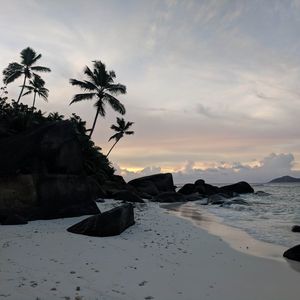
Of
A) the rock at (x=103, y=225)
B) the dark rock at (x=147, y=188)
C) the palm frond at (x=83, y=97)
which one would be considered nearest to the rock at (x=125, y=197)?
the palm frond at (x=83, y=97)

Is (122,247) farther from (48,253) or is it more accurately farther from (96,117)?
(96,117)

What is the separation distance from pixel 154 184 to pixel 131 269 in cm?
4771

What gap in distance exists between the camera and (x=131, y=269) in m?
8.39

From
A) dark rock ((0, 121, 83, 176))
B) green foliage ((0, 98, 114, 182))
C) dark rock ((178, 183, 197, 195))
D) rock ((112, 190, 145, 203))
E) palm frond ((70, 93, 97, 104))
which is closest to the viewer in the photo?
dark rock ((0, 121, 83, 176))

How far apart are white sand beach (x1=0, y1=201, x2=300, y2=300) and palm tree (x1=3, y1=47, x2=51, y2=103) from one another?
3347cm

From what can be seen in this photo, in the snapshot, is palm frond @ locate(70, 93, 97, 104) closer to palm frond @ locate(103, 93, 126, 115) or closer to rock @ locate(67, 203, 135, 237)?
palm frond @ locate(103, 93, 126, 115)

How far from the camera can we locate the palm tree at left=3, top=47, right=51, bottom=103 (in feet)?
139

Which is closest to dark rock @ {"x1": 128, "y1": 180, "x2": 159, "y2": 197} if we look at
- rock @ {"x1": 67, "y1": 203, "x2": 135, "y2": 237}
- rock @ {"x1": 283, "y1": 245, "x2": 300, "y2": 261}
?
rock @ {"x1": 67, "y1": 203, "x2": 135, "y2": 237}

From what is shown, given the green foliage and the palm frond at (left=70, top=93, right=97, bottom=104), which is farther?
the palm frond at (left=70, top=93, right=97, bottom=104)

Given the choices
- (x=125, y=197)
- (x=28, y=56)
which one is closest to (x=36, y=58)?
(x=28, y=56)

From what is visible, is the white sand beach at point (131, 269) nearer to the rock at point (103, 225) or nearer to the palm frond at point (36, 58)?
the rock at point (103, 225)

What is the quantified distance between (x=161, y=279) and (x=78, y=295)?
2.06m

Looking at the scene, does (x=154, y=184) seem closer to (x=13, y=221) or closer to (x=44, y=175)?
(x=44, y=175)

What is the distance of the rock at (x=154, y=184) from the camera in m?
52.7
